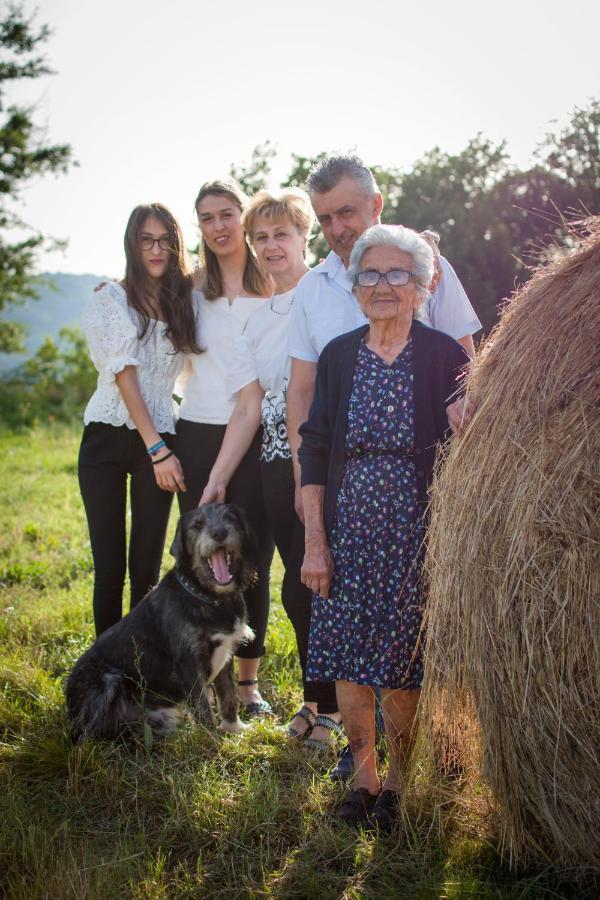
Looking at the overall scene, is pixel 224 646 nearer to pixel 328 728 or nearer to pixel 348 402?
pixel 328 728

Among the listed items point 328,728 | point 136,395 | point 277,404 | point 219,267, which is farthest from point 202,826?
point 219,267

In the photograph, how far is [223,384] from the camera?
15.9ft

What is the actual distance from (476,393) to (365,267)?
751mm

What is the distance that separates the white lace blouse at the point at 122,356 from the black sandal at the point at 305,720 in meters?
1.76

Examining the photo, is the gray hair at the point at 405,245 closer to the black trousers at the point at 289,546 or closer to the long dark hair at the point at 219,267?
the black trousers at the point at 289,546

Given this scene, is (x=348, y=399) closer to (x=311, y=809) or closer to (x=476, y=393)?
(x=476, y=393)

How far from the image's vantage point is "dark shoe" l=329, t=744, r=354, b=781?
12.6ft

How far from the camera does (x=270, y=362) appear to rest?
15.0ft

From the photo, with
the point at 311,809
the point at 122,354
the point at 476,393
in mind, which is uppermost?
the point at 122,354

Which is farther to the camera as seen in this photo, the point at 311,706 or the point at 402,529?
the point at 311,706

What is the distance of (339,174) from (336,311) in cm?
63

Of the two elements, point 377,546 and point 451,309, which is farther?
point 451,309

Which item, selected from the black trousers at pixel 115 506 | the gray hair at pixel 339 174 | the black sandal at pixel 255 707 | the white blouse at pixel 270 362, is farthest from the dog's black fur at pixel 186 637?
the gray hair at pixel 339 174

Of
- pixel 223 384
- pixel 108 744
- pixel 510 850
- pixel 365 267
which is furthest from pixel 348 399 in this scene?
pixel 108 744
